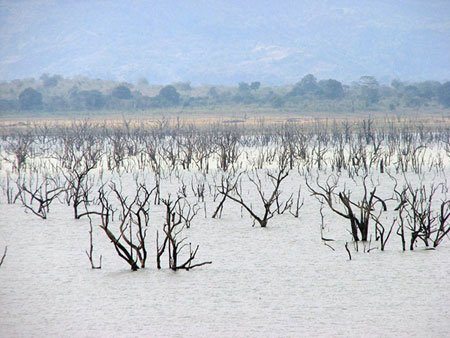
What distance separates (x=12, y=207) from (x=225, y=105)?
3726cm

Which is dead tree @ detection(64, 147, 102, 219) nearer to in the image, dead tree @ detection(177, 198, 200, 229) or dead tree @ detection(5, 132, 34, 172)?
dead tree @ detection(177, 198, 200, 229)

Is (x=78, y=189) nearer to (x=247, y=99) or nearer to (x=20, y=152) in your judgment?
(x=20, y=152)

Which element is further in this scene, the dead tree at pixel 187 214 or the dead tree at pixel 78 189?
the dead tree at pixel 78 189

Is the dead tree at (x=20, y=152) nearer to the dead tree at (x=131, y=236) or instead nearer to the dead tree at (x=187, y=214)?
the dead tree at (x=131, y=236)

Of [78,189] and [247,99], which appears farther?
[247,99]

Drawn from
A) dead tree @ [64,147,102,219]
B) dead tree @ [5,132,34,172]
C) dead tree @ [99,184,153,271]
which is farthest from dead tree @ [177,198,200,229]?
dead tree @ [5,132,34,172]

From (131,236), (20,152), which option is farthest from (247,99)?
(131,236)

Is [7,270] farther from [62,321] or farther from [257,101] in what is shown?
[257,101]

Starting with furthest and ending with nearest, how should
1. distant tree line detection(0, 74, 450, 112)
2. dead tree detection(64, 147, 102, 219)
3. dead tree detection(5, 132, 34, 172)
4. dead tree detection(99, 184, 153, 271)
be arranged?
distant tree line detection(0, 74, 450, 112) → dead tree detection(5, 132, 34, 172) → dead tree detection(64, 147, 102, 219) → dead tree detection(99, 184, 153, 271)

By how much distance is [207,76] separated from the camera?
186000 millimetres

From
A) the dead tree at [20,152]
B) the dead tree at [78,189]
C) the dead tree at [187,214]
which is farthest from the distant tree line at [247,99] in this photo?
the dead tree at [187,214]

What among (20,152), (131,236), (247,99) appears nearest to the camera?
(131,236)

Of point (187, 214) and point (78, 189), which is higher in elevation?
point (78, 189)

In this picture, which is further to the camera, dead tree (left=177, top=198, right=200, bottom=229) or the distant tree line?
the distant tree line
